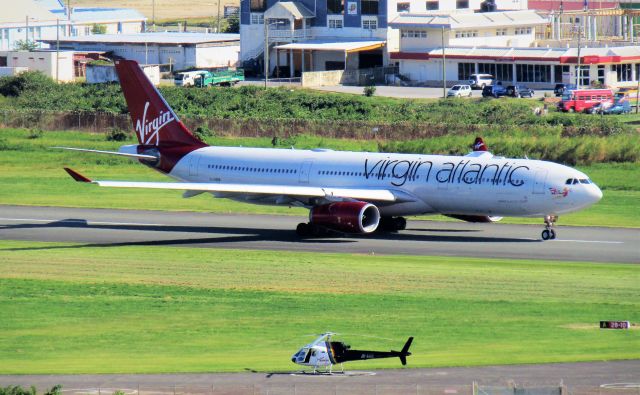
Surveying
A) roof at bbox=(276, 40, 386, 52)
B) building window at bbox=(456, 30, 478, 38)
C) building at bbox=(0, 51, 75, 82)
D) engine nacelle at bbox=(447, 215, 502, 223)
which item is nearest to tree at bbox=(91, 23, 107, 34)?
building at bbox=(0, 51, 75, 82)

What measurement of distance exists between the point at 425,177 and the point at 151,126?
1689 cm

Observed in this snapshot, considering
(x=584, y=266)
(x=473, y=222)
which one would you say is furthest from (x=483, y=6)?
(x=584, y=266)

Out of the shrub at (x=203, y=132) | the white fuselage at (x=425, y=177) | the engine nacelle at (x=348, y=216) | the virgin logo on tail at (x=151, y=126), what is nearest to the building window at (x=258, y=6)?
the shrub at (x=203, y=132)

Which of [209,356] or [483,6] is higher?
[483,6]

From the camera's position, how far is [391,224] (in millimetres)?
65812

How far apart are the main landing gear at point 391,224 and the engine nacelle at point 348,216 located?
9.53ft

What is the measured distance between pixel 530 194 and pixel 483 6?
107 metres

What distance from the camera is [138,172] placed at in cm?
8906

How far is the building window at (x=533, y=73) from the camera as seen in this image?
141 m

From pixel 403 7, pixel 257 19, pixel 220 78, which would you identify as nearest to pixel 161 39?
pixel 257 19

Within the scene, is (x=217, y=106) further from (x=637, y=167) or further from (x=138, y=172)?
(x=637, y=167)

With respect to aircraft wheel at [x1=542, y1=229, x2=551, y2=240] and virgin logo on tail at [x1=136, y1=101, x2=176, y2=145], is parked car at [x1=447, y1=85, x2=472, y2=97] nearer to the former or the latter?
virgin logo on tail at [x1=136, y1=101, x2=176, y2=145]

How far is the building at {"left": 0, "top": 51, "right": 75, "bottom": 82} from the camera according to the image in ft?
490

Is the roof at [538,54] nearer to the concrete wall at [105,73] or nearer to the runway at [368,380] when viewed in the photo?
the concrete wall at [105,73]
